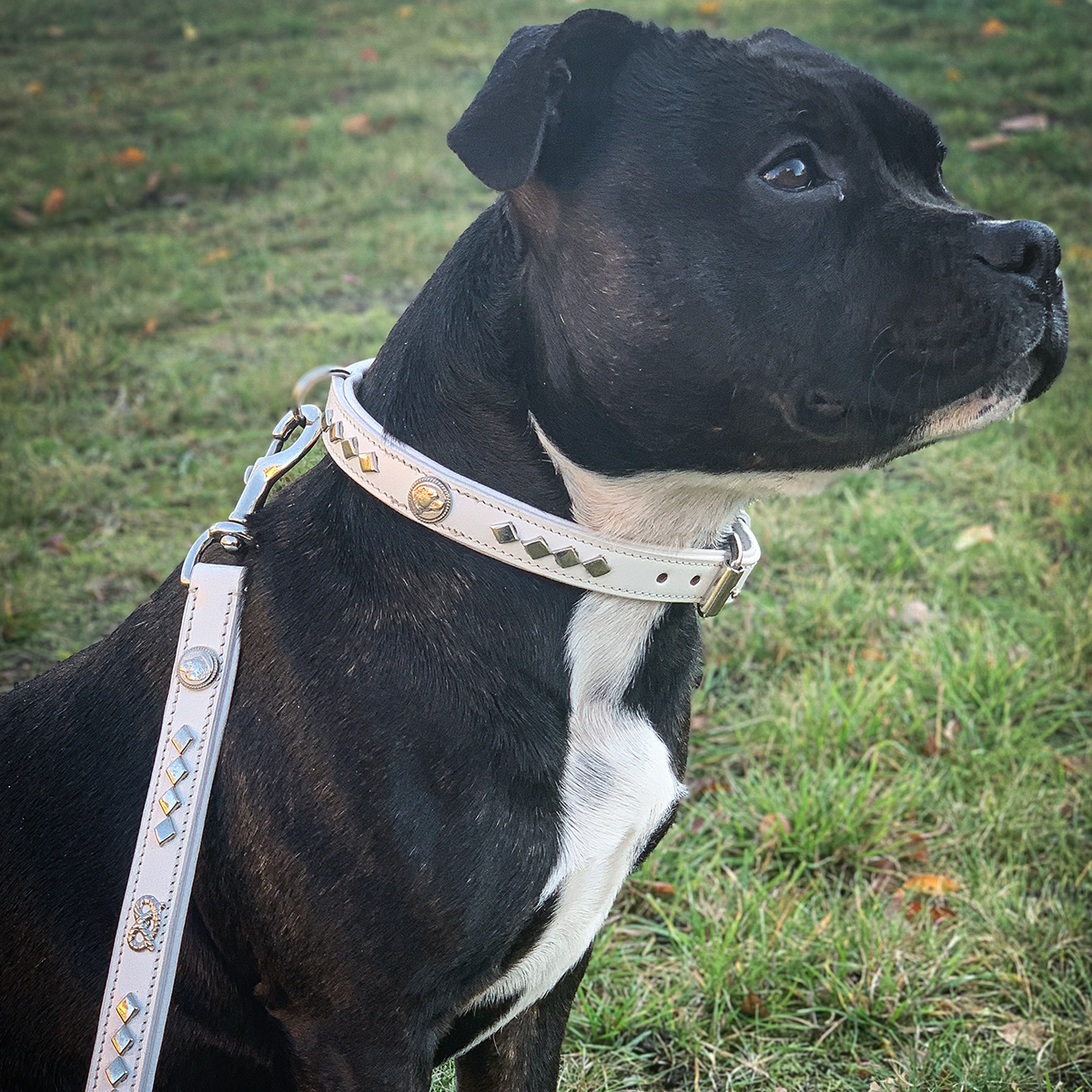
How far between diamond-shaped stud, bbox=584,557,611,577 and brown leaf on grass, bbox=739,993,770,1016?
134 centimetres

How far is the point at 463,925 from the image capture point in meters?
1.72

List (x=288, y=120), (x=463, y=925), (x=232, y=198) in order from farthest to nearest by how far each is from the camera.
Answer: (x=288, y=120)
(x=232, y=198)
(x=463, y=925)

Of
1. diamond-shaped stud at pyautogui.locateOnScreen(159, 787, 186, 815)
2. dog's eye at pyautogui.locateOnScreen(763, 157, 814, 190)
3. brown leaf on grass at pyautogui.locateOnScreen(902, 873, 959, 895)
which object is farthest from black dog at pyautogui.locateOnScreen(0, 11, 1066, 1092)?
brown leaf on grass at pyautogui.locateOnScreen(902, 873, 959, 895)

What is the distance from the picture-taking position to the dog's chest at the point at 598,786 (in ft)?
5.99

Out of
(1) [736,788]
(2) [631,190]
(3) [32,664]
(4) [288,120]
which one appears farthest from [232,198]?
(2) [631,190]

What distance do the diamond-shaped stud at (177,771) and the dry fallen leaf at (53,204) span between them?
685 centimetres

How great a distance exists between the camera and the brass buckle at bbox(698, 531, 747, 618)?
1924mm

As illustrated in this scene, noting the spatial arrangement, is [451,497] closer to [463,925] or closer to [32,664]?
[463,925]

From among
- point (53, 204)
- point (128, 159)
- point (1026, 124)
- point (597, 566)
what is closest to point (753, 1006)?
point (597, 566)

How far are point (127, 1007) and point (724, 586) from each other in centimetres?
112

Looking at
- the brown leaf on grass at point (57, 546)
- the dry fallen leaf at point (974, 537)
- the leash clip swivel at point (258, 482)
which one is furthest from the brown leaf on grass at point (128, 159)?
the leash clip swivel at point (258, 482)

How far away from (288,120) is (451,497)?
7.57 metres

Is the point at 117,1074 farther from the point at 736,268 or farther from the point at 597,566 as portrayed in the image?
the point at 736,268

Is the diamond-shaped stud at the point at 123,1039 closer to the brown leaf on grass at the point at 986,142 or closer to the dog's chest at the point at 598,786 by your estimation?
the dog's chest at the point at 598,786
